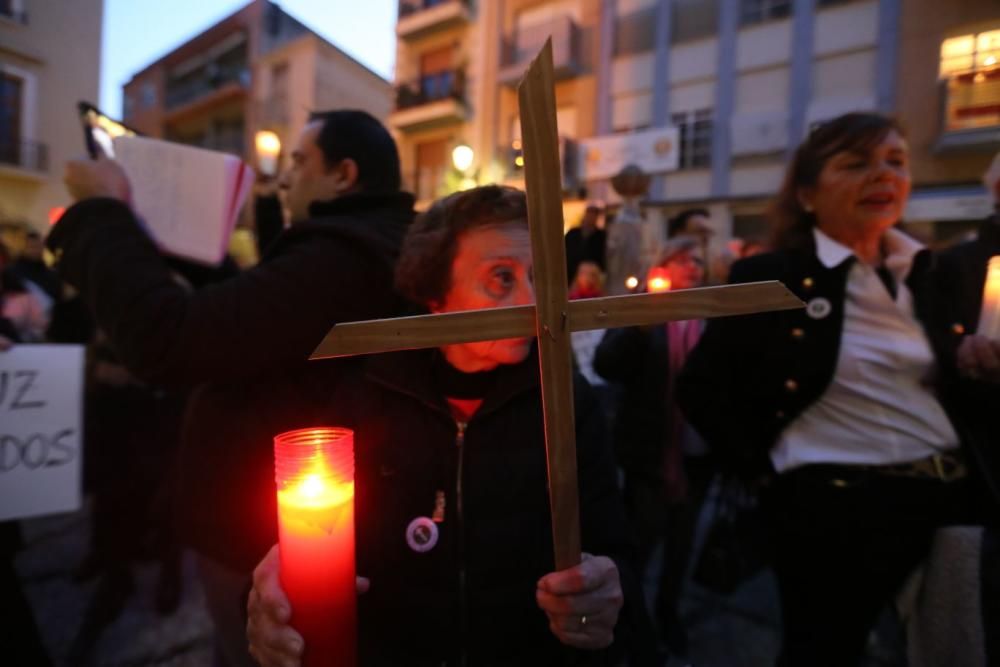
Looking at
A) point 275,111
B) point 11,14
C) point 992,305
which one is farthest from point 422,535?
point 275,111

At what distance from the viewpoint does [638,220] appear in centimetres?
219

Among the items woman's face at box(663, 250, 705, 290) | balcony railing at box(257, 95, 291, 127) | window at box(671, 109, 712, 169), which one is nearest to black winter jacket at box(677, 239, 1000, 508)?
woman's face at box(663, 250, 705, 290)

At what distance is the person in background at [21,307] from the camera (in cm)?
217

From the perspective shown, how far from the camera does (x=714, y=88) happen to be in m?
11.3

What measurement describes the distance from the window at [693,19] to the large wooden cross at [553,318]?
44.1ft

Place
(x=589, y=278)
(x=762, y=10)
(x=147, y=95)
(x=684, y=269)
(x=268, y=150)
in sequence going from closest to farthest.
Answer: (x=684, y=269) < (x=268, y=150) < (x=589, y=278) < (x=762, y=10) < (x=147, y=95)

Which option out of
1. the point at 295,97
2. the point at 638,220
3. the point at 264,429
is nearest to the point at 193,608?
the point at 264,429

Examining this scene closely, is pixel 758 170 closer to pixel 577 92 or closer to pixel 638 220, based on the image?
pixel 577 92

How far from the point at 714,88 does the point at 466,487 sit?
12863mm

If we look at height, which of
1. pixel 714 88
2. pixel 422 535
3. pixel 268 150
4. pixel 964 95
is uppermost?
pixel 714 88

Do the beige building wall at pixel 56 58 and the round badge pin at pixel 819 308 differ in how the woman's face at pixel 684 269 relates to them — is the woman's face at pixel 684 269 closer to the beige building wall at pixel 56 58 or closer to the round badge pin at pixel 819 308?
the round badge pin at pixel 819 308

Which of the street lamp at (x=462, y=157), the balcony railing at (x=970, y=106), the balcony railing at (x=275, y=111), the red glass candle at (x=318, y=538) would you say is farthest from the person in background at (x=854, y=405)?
the balcony railing at (x=275, y=111)

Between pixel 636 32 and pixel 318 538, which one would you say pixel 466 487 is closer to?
pixel 318 538

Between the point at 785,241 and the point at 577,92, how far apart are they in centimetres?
1250
